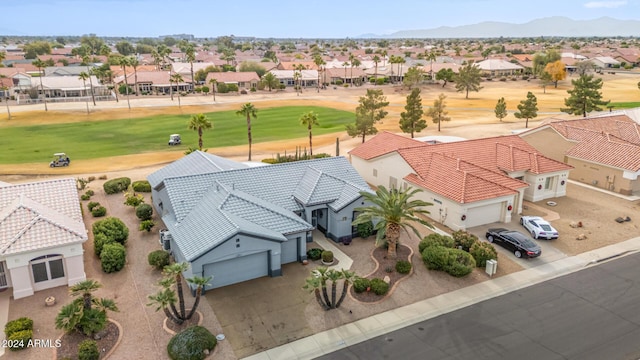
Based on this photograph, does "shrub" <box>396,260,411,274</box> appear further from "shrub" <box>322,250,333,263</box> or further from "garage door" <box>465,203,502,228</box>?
"garage door" <box>465,203,502,228</box>

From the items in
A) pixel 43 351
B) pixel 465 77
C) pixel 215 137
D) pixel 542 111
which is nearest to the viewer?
pixel 43 351

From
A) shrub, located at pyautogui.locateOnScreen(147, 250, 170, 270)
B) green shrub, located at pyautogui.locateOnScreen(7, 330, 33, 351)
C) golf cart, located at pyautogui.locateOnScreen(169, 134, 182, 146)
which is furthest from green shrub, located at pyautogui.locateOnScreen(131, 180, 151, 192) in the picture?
green shrub, located at pyautogui.locateOnScreen(7, 330, 33, 351)

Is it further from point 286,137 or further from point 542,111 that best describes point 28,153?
point 542,111

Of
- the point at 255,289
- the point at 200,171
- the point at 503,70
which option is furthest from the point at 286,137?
the point at 503,70

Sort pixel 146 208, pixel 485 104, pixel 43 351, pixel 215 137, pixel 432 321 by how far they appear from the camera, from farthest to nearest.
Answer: pixel 485 104, pixel 215 137, pixel 146 208, pixel 432 321, pixel 43 351

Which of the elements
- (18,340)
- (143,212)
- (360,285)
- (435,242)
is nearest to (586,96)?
(435,242)

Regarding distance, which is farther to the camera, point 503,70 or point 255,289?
point 503,70

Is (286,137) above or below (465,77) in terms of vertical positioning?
below
